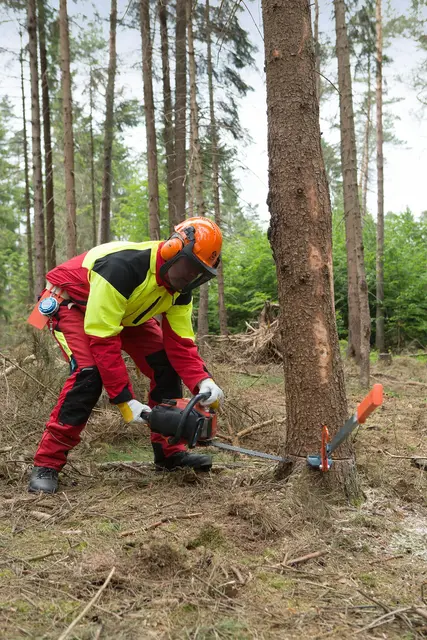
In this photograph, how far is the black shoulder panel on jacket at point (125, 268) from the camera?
3.22 meters

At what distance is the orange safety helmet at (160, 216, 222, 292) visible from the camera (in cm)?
324

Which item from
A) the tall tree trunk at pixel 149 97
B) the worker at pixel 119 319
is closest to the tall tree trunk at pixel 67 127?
the tall tree trunk at pixel 149 97

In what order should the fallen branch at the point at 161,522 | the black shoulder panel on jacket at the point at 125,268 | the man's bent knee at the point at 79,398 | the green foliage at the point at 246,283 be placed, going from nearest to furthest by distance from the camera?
the fallen branch at the point at 161,522
the black shoulder panel on jacket at the point at 125,268
the man's bent knee at the point at 79,398
the green foliage at the point at 246,283

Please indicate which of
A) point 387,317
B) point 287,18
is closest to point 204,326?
point 387,317

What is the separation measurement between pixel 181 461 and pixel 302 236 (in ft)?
6.01

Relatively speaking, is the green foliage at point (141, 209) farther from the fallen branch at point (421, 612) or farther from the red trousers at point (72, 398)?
the fallen branch at point (421, 612)

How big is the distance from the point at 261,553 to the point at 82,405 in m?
1.56

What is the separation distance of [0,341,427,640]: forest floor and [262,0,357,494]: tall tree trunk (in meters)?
0.48

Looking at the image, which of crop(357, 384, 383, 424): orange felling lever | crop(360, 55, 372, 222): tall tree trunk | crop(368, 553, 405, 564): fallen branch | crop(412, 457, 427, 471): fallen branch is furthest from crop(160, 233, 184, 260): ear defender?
crop(360, 55, 372, 222): tall tree trunk

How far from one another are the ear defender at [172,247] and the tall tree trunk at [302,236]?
63cm

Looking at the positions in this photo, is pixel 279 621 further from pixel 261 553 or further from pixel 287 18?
pixel 287 18

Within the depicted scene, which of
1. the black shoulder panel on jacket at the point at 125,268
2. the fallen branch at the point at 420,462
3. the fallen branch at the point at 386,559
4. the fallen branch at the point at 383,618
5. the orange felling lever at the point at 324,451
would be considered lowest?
the fallen branch at the point at 420,462

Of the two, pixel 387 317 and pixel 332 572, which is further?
pixel 387 317

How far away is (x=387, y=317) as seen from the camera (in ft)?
54.2
